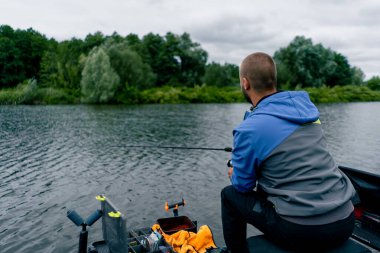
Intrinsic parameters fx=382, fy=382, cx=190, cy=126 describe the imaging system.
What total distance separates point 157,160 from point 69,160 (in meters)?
3.43

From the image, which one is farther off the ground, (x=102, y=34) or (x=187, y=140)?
(x=102, y=34)

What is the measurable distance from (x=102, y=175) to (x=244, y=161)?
998 cm

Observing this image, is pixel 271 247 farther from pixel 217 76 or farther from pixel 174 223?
pixel 217 76

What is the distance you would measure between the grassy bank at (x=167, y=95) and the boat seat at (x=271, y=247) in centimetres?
5012

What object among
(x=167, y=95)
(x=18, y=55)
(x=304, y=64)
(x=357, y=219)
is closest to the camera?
(x=357, y=219)

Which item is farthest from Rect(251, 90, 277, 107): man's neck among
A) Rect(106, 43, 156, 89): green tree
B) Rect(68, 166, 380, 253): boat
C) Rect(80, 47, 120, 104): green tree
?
Rect(106, 43, 156, 89): green tree

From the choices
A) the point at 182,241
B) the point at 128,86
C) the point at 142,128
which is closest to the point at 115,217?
the point at 182,241

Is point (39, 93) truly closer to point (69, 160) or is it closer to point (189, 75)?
point (189, 75)

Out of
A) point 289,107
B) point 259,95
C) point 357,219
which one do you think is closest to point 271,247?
point 289,107

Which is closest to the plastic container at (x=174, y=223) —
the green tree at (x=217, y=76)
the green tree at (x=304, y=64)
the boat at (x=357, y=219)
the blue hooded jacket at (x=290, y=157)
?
the boat at (x=357, y=219)

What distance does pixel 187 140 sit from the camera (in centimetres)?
2005

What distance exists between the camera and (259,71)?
3373mm

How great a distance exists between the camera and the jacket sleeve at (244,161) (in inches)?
125

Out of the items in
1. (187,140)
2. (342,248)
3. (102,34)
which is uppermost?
(102,34)
